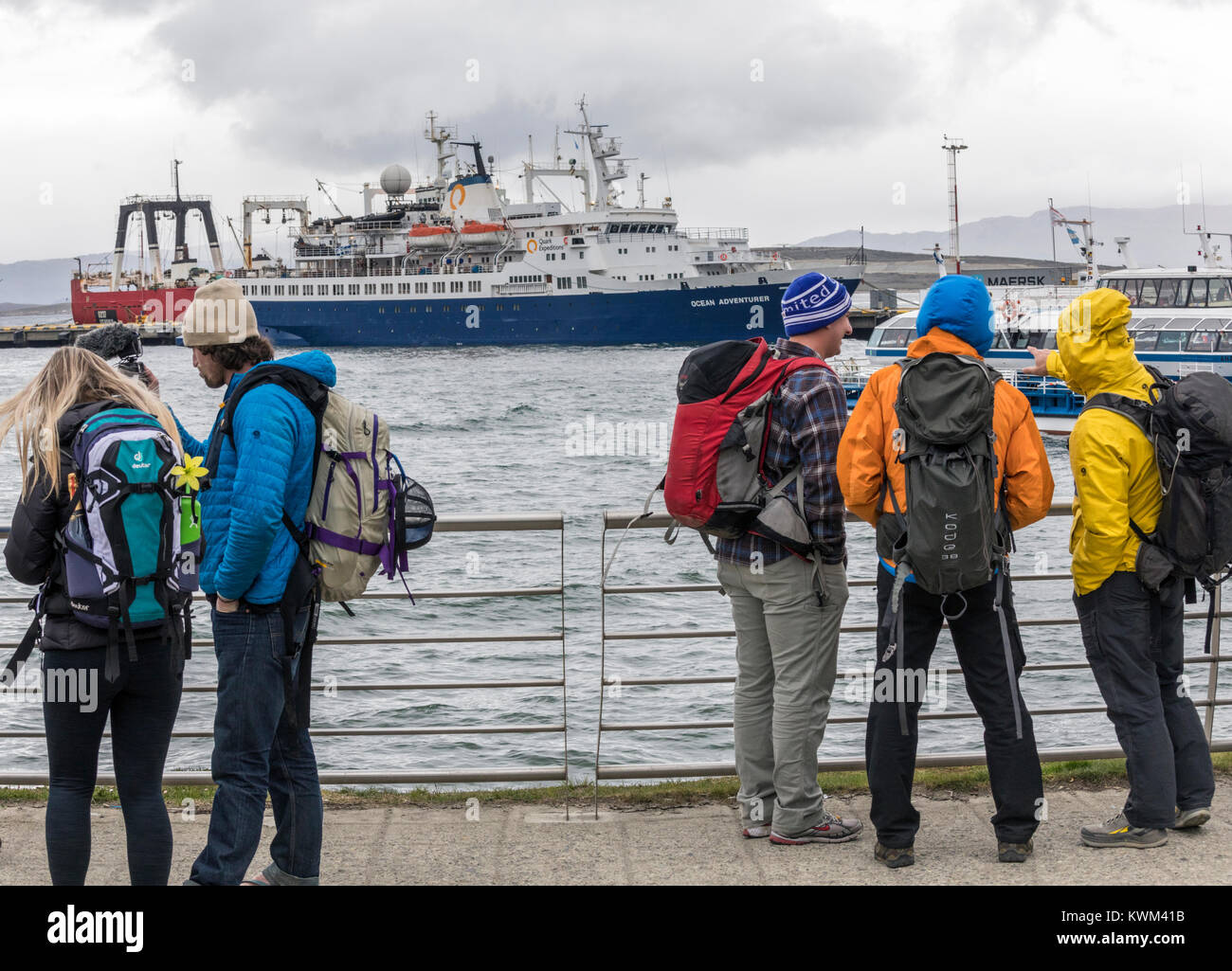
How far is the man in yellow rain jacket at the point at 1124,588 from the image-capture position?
3.03m

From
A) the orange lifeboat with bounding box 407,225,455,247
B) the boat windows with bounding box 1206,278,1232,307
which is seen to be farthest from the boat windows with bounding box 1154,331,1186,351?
the orange lifeboat with bounding box 407,225,455,247

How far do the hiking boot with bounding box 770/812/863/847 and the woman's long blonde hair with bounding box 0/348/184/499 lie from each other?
1.74 metres

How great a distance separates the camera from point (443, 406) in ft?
128

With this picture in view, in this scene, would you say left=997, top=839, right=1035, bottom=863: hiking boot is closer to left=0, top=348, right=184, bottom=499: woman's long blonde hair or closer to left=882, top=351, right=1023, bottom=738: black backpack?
left=882, top=351, right=1023, bottom=738: black backpack

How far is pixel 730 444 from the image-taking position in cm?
306

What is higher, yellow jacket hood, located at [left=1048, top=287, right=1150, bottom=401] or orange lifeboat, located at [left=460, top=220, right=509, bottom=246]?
orange lifeboat, located at [left=460, top=220, right=509, bottom=246]

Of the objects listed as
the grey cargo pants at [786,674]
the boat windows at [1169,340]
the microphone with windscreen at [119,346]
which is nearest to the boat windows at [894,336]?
the boat windows at [1169,340]

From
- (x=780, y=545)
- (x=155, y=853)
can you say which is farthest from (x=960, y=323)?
(x=155, y=853)

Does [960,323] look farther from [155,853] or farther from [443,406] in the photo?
[443,406]

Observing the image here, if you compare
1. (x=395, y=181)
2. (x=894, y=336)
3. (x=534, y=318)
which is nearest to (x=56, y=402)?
(x=894, y=336)

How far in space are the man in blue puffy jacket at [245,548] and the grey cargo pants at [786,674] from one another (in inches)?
43.9

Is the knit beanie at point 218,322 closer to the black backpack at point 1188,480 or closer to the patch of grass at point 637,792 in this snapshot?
the patch of grass at point 637,792

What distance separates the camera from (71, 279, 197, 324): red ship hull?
258ft
